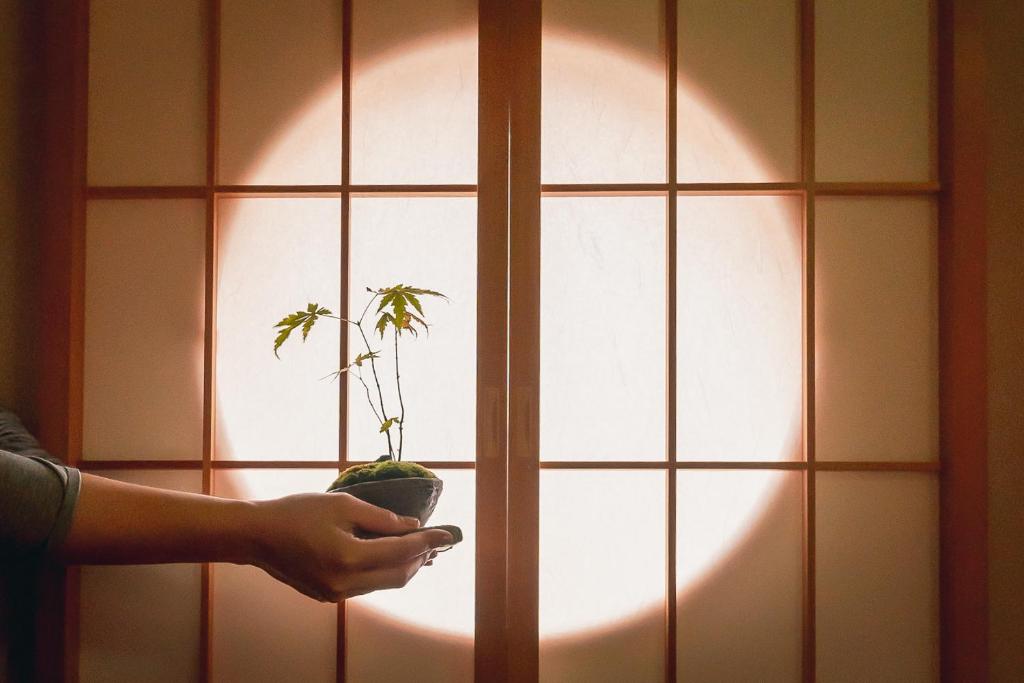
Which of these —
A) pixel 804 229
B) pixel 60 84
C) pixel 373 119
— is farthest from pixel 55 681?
pixel 804 229

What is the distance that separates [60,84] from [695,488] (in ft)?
5.82

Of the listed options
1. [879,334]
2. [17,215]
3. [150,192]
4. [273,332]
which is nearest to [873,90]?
[879,334]

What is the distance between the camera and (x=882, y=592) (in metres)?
1.57

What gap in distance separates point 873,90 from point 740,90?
0.31 m

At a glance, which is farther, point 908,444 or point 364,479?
point 908,444

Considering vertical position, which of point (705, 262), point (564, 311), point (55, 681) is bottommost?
point (55, 681)

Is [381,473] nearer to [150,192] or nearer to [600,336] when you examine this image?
[600,336]

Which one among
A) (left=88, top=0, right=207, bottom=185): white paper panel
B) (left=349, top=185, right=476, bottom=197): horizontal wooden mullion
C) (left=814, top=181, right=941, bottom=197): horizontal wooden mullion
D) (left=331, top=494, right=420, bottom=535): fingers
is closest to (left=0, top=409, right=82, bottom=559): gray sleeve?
(left=331, top=494, right=420, bottom=535): fingers

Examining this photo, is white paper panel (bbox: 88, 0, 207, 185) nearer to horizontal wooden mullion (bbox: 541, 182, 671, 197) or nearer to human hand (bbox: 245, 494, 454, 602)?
horizontal wooden mullion (bbox: 541, 182, 671, 197)

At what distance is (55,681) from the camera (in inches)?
61.9

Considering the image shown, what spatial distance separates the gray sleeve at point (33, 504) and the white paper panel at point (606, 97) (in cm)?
122

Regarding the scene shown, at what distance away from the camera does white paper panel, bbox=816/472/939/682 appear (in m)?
1.57

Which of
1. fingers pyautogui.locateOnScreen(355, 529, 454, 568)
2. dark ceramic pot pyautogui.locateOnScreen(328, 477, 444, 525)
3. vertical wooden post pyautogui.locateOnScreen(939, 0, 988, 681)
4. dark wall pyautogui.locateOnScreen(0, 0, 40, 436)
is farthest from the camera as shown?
dark wall pyautogui.locateOnScreen(0, 0, 40, 436)

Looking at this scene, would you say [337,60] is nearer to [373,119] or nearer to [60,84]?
[373,119]
